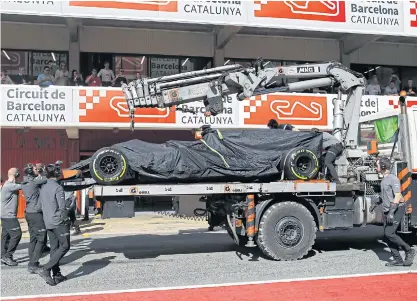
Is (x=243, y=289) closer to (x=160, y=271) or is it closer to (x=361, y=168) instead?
(x=160, y=271)

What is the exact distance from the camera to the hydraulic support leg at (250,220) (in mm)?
8086

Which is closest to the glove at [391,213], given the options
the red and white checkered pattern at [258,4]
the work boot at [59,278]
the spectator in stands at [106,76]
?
the work boot at [59,278]

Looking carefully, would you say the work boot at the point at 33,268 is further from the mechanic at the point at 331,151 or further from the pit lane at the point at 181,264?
the mechanic at the point at 331,151

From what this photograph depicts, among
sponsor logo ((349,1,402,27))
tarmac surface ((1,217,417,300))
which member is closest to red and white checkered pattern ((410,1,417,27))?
sponsor logo ((349,1,402,27))

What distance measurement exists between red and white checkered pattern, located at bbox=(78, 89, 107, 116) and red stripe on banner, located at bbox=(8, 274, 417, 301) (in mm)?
10018

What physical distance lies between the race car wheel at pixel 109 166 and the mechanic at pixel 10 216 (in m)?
1.84

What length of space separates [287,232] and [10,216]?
16.6 ft

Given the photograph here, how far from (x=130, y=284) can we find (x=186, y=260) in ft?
6.26

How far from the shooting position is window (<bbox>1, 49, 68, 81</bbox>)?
18.8 metres

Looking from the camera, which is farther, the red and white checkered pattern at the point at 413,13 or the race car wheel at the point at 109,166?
the red and white checkered pattern at the point at 413,13

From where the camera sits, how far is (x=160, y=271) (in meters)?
7.61

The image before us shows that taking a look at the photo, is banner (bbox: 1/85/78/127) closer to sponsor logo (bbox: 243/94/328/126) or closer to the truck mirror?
sponsor logo (bbox: 243/94/328/126)

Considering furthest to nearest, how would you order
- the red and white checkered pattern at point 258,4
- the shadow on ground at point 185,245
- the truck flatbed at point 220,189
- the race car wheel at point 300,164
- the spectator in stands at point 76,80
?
the spectator in stands at point 76,80 < the red and white checkered pattern at point 258,4 < the shadow on ground at point 185,245 < the race car wheel at point 300,164 < the truck flatbed at point 220,189

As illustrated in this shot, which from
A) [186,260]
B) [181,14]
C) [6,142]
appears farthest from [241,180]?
[6,142]
